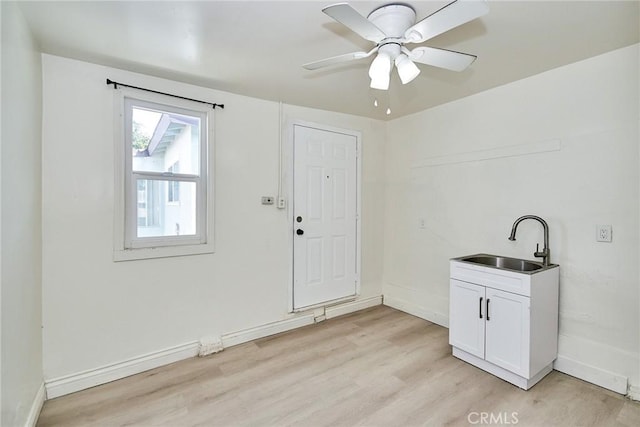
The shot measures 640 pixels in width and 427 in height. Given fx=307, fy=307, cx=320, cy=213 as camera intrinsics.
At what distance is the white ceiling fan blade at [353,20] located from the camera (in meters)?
1.30

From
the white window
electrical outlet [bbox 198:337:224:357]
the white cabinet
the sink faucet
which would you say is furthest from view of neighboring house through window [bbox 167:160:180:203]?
the sink faucet

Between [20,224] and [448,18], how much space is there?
2.43 meters

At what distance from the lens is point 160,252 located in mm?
2527

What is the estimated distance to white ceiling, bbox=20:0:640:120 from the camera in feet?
5.46

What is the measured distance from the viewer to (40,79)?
206 cm

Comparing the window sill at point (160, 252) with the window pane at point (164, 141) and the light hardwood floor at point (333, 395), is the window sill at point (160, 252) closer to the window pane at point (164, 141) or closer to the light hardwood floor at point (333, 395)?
the window pane at point (164, 141)

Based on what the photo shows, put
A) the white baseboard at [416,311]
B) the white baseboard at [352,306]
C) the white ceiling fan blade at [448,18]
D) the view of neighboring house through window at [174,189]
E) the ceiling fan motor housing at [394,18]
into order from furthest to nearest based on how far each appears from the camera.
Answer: the white baseboard at [352,306] → the white baseboard at [416,311] → the view of neighboring house through window at [174,189] → the ceiling fan motor housing at [394,18] → the white ceiling fan blade at [448,18]

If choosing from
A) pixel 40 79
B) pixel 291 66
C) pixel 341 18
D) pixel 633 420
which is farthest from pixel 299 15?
pixel 633 420

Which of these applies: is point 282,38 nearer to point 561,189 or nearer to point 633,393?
point 561,189

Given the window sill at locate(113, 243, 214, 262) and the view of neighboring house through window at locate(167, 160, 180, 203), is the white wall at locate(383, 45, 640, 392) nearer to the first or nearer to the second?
the window sill at locate(113, 243, 214, 262)

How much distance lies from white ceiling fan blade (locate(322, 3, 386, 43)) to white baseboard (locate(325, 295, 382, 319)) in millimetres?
2794

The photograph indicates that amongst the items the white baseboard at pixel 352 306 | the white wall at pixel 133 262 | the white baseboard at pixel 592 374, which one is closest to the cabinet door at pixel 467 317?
the white baseboard at pixel 592 374

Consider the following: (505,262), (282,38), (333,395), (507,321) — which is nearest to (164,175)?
(282,38)

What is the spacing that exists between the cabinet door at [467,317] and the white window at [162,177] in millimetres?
2190
